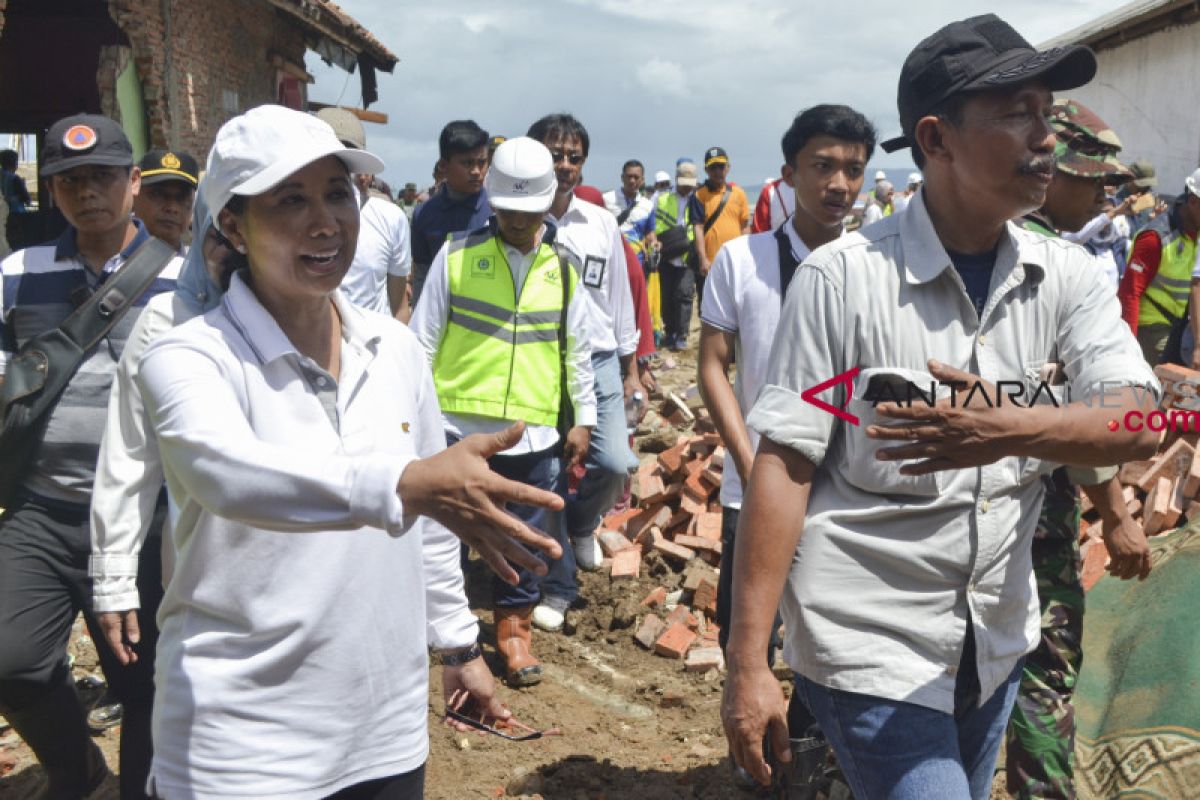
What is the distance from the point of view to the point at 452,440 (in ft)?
17.9

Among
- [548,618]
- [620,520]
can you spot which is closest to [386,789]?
[548,618]

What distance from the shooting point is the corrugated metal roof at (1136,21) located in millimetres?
19875

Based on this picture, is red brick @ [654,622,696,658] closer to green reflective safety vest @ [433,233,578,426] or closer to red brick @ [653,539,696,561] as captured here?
red brick @ [653,539,696,561]

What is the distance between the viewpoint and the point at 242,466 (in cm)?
193

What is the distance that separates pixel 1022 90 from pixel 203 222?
174cm

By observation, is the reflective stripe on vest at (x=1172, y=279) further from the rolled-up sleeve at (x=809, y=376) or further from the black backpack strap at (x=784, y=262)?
the rolled-up sleeve at (x=809, y=376)

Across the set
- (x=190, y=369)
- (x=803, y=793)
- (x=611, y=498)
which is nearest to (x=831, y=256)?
(x=190, y=369)

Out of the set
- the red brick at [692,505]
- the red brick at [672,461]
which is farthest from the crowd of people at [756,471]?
the red brick at [672,461]

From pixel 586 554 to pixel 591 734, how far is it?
6.56ft

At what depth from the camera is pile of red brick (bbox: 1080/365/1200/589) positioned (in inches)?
238

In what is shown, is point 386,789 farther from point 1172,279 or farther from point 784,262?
point 1172,279

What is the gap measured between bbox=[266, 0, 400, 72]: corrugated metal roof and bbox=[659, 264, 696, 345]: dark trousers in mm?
5083

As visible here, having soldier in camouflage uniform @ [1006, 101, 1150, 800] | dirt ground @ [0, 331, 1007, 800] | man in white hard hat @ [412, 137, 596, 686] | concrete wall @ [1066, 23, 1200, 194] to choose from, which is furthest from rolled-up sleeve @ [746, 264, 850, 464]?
concrete wall @ [1066, 23, 1200, 194]

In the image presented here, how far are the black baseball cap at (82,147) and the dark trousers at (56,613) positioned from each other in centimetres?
113
